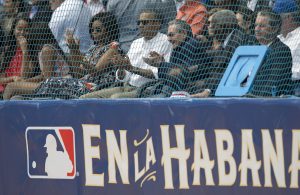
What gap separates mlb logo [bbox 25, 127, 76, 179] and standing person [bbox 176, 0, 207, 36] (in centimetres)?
162

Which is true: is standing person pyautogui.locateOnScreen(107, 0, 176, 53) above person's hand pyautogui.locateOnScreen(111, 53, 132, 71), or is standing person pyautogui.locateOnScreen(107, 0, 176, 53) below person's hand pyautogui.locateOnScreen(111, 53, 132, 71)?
above

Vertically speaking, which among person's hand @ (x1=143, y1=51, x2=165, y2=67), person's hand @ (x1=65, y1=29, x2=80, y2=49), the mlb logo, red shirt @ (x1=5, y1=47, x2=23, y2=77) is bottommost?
the mlb logo

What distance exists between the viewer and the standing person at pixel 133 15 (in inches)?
307

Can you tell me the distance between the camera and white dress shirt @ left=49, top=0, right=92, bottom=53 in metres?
8.44

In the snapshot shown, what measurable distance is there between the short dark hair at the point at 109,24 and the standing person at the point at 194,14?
0.64 metres

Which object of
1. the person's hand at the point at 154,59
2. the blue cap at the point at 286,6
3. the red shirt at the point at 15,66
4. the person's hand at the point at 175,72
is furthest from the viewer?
the red shirt at the point at 15,66

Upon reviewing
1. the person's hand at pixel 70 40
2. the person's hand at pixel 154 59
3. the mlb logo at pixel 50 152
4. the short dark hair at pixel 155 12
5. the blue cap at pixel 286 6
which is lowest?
the mlb logo at pixel 50 152

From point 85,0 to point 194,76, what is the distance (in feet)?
7.72

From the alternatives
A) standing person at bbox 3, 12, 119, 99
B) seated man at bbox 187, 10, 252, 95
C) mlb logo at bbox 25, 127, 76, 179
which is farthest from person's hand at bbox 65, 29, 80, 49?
seated man at bbox 187, 10, 252, 95

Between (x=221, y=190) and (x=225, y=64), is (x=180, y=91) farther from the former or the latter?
(x=221, y=190)

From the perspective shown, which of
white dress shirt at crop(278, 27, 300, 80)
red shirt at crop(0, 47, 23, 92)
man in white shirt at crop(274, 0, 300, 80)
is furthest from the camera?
red shirt at crop(0, 47, 23, 92)

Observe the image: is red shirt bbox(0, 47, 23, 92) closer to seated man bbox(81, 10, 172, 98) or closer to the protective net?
the protective net

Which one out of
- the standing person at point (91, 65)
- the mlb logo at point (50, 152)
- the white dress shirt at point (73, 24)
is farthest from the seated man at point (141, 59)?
the white dress shirt at point (73, 24)

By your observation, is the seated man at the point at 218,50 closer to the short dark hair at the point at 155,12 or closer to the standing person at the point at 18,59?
the short dark hair at the point at 155,12
